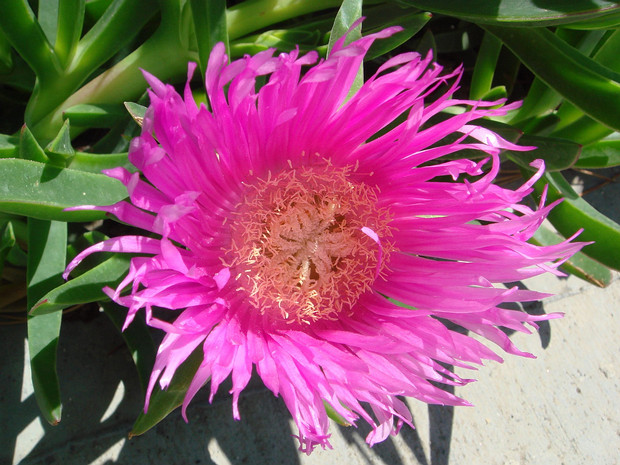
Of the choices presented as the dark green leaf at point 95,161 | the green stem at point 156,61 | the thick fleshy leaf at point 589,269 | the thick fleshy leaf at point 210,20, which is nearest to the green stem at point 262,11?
the green stem at point 156,61

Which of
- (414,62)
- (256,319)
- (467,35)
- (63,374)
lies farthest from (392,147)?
(63,374)

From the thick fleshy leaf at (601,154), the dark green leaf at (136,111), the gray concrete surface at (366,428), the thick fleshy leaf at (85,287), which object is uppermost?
the dark green leaf at (136,111)

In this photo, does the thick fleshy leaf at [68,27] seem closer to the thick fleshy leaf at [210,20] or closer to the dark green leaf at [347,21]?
the thick fleshy leaf at [210,20]

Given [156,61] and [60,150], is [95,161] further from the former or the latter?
[156,61]

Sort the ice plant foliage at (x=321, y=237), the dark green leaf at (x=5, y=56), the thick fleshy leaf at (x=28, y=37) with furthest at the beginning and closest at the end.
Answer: the dark green leaf at (x=5, y=56)
the thick fleshy leaf at (x=28, y=37)
the ice plant foliage at (x=321, y=237)

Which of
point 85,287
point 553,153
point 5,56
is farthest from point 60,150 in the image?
point 553,153
